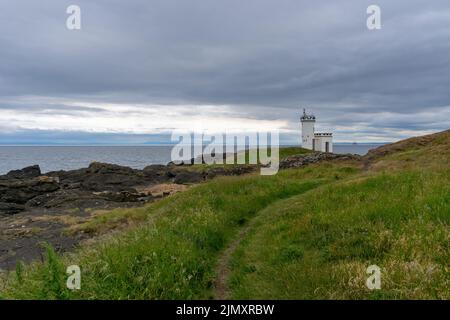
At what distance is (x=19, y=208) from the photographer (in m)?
40.9

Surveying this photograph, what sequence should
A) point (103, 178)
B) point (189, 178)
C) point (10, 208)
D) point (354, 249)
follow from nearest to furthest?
point (354, 249), point (10, 208), point (103, 178), point (189, 178)

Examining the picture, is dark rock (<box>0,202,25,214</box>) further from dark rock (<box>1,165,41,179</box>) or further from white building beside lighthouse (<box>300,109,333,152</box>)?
white building beside lighthouse (<box>300,109,333,152</box>)

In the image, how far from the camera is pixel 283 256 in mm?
9695

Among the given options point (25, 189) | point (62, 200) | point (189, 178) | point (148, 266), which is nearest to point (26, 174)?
point (25, 189)

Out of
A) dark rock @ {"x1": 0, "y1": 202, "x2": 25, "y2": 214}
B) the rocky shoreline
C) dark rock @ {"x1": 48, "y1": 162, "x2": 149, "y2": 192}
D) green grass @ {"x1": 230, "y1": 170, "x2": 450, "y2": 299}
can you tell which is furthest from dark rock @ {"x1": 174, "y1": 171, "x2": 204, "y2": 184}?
green grass @ {"x1": 230, "y1": 170, "x2": 450, "y2": 299}

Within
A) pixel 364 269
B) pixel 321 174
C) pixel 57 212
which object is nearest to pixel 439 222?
pixel 364 269

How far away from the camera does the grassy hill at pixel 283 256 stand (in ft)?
23.5

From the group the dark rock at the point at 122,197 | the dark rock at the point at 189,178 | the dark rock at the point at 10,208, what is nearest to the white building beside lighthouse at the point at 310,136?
the dark rock at the point at 189,178

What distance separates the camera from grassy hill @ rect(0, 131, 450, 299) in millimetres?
7172

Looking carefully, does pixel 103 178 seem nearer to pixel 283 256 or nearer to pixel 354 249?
pixel 283 256

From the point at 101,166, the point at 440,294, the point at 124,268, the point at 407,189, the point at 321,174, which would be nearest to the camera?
the point at 440,294

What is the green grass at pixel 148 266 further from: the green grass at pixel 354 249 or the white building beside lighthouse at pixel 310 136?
the white building beside lighthouse at pixel 310 136
